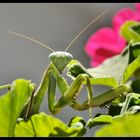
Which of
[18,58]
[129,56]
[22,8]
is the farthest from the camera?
[22,8]

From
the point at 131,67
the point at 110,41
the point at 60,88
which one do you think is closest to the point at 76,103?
the point at 60,88

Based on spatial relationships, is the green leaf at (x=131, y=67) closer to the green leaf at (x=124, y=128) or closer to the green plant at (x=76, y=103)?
the green plant at (x=76, y=103)

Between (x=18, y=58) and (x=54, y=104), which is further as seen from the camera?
(x=18, y=58)

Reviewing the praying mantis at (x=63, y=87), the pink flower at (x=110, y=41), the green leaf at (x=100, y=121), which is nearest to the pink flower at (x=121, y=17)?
the pink flower at (x=110, y=41)

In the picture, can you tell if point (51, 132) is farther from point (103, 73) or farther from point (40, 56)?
point (40, 56)

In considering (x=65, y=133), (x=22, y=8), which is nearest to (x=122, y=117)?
(x=65, y=133)

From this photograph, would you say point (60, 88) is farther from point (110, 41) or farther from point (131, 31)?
point (110, 41)

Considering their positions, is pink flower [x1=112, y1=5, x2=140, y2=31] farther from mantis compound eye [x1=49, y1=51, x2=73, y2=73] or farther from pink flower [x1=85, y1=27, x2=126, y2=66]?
mantis compound eye [x1=49, y1=51, x2=73, y2=73]

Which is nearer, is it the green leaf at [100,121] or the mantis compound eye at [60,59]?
the green leaf at [100,121]
